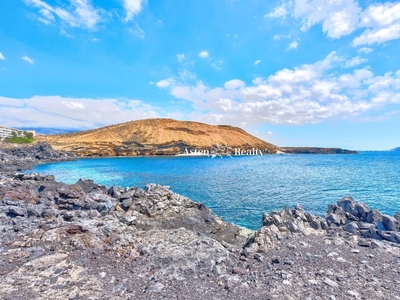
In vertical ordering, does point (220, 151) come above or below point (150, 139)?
below

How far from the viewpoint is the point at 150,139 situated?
140250 millimetres

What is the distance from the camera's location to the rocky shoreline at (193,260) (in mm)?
6559

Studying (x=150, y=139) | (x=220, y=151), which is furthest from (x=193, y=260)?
(x=220, y=151)

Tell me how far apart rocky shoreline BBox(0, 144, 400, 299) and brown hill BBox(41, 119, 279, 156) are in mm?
117418

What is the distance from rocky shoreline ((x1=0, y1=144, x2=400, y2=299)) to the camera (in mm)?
6559

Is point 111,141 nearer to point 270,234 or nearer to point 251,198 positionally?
point 251,198

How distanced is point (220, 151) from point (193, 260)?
14123 centimetres

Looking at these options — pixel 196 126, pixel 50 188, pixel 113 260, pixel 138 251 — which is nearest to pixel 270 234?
pixel 138 251

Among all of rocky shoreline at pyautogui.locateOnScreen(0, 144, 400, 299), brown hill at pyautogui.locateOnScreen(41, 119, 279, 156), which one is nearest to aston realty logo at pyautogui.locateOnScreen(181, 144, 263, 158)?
brown hill at pyautogui.locateOnScreen(41, 119, 279, 156)

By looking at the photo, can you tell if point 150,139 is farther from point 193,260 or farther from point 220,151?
point 193,260

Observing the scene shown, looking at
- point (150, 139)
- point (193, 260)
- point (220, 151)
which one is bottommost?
point (193, 260)

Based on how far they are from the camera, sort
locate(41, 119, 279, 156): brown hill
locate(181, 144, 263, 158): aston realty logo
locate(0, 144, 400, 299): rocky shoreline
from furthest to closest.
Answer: locate(181, 144, 263, 158): aston realty logo → locate(41, 119, 279, 156): brown hill → locate(0, 144, 400, 299): rocky shoreline

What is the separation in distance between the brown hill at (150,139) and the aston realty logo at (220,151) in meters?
2.08

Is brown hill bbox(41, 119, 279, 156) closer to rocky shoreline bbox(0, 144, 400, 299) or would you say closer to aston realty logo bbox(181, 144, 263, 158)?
aston realty logo bbox(181, 144, 263, 158)
